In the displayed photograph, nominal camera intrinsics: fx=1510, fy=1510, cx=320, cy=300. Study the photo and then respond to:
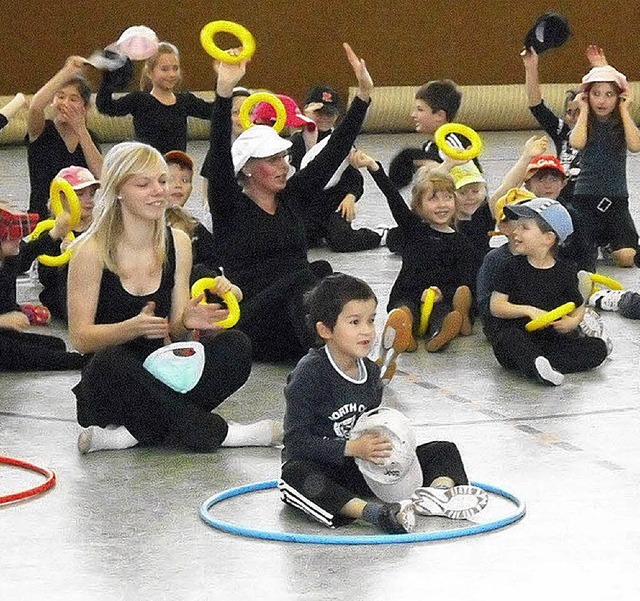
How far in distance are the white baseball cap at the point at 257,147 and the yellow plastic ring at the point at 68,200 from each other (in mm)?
924

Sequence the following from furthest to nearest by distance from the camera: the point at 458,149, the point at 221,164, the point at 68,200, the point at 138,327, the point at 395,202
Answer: the point at 458,149 < the point at 68,200 < the point at 395,202 < the point at 221,164 < the point at 138,327

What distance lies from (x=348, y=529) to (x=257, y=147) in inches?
95.5

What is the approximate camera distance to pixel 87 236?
5418 mm

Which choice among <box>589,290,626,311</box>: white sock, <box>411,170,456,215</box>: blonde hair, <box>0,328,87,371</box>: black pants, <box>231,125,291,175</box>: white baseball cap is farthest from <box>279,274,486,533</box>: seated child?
<box>589,290,626,311</box>: white sock

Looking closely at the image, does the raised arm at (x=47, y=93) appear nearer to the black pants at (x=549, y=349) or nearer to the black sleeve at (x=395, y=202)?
the black sleeve at (x=395, y=202)

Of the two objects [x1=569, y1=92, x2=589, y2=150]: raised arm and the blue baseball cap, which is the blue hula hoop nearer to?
the blue baseball cap

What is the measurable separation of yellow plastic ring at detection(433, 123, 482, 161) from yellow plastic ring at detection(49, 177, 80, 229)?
1.89m

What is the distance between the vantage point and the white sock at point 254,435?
17.7 ft

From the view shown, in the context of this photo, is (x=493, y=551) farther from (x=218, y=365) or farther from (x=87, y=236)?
(x=87, y=236)

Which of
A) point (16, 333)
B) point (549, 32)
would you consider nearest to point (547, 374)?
point (16, 333)

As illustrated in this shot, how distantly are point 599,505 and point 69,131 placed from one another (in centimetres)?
493

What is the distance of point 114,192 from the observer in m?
5.40

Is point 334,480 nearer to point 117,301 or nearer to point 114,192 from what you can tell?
point 117,301

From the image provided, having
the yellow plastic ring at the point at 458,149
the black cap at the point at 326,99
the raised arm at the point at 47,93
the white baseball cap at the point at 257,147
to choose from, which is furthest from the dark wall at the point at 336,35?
the white baseball cap at the point at 257,147
